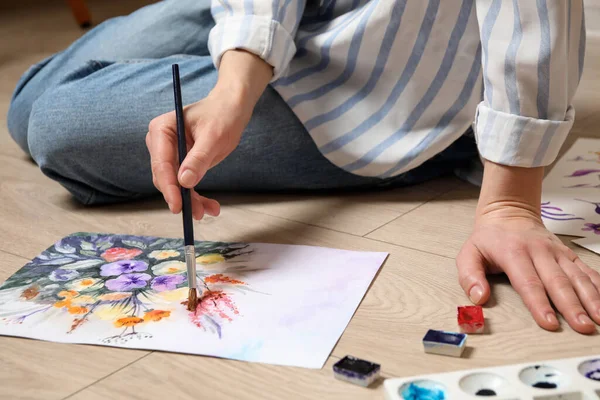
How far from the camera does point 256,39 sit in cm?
84

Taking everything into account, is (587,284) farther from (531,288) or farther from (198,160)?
(198,160)

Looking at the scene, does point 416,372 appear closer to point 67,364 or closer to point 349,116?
point 67,364

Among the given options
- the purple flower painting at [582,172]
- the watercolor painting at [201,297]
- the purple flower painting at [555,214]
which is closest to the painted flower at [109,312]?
the watercolor painting at [201,297]

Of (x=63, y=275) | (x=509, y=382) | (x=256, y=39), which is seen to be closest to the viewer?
(x=509, y=382)

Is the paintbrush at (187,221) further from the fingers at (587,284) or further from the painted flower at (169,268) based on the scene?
the fingers at (587,284)

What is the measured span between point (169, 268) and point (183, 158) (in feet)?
0.38

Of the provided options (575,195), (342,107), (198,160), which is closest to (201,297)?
(198,160)

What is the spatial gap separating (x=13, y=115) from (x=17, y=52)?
1.09 m

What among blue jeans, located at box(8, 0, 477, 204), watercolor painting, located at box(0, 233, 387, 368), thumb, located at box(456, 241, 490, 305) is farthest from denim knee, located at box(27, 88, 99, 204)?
thumb, located at box(456, 241, 490, 305)

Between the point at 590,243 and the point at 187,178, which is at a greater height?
the point at 187,178

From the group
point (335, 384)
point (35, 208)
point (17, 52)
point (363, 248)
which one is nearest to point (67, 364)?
point (335, 384)

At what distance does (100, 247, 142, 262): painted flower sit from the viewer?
77 centimetres

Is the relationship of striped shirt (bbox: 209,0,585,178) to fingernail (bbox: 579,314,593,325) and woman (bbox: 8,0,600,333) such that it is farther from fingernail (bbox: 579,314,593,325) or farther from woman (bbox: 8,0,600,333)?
fingernail (bbox: 579,314,593,325)

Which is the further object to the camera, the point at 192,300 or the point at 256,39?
the point at 256,39
